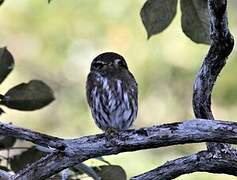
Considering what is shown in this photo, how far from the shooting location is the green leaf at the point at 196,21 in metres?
2.62

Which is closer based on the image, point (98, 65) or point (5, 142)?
point (5, 142)

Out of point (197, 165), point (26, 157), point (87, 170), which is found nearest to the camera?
point (197, 165)

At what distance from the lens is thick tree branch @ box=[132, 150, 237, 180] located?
2.50 meters

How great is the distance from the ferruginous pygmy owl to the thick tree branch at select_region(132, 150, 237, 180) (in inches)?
21.6

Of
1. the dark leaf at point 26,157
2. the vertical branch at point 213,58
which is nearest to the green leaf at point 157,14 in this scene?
the vertical branch at point 213,58

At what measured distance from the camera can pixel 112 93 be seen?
10.1ft

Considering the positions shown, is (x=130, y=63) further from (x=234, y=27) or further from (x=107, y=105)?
(x=107, y=105)

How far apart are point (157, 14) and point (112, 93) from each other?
0.56 meters

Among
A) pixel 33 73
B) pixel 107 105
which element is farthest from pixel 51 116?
pixel 107 105

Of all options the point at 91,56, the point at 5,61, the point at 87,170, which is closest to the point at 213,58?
the point at 87,170

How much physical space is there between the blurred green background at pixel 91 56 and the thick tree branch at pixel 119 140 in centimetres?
286

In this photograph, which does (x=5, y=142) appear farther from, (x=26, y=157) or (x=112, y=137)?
(x=112, y=137)

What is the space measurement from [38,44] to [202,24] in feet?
10.6

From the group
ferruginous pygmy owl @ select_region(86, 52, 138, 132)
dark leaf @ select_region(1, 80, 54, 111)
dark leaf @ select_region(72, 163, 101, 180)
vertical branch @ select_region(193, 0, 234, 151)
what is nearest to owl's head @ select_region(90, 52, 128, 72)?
ferruginous pygmy owl @ select_region(86, 52, 138, 132)
